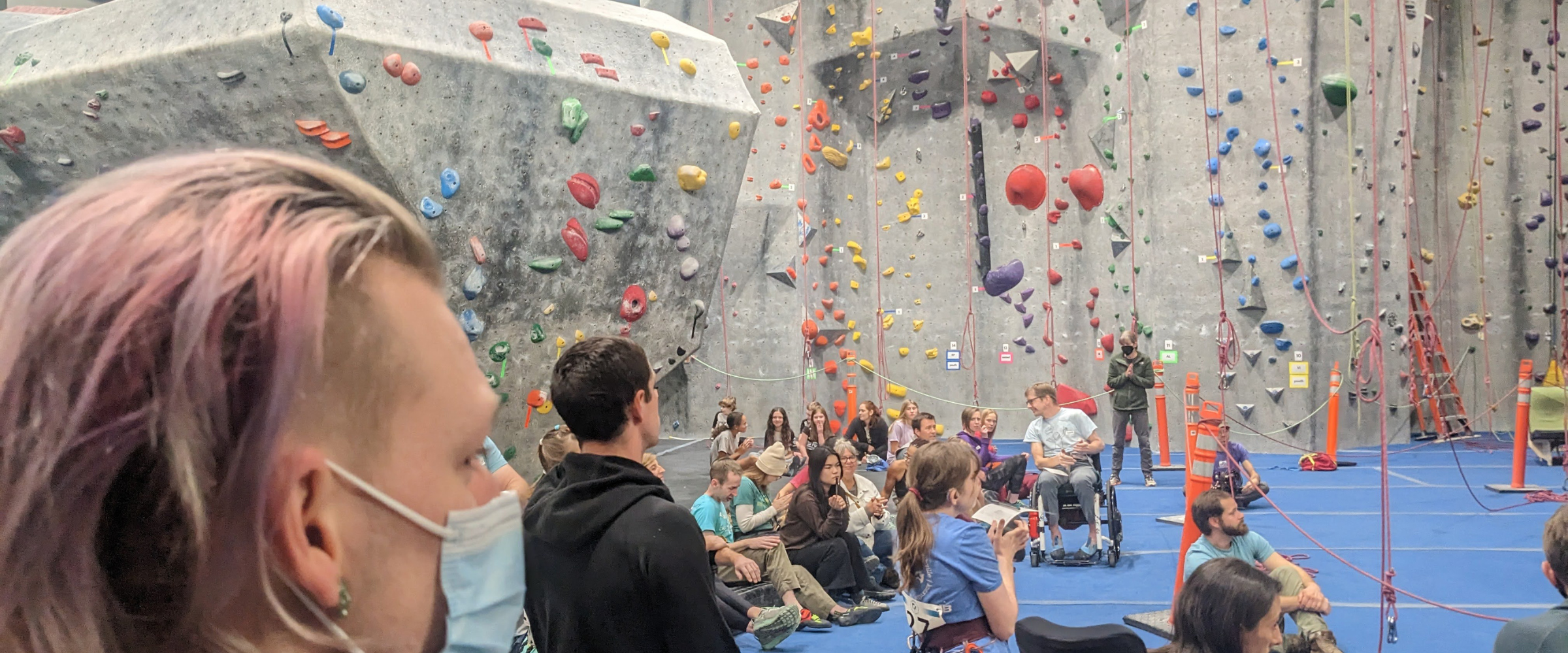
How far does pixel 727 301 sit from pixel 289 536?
11930 mm

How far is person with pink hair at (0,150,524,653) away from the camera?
1.35ft

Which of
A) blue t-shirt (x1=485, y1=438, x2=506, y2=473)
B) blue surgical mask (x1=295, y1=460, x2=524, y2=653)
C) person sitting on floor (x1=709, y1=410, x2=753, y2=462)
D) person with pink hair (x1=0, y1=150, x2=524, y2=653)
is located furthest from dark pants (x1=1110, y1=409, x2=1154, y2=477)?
person with pink hair (x1=0, y1=150, x2=524, y2=653)

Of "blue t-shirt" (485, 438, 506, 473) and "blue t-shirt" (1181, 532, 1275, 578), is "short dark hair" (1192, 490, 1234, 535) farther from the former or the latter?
"blue t-shirt" (485, 438, 506, 473)

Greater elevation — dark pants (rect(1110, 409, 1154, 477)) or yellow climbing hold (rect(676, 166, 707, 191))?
yellow climbing hold (rect(676, 166, 707, 191))

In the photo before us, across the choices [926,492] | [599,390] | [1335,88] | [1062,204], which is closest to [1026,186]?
[1062,204]

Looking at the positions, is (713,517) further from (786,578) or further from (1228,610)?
(1228,610)

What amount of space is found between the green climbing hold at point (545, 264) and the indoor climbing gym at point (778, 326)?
0.10 feet

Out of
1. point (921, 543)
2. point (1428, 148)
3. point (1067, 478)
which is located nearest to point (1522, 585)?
point (1067, 478)

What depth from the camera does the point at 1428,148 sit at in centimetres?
1109

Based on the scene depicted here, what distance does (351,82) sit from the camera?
4.16 metres

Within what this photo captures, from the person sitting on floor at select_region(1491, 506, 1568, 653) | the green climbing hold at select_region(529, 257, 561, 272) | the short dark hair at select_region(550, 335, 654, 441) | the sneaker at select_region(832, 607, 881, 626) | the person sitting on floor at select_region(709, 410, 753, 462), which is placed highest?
the green climbing hold at select_region(529, 257, 561, 272)

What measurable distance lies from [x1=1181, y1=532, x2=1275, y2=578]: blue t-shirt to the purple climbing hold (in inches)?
294

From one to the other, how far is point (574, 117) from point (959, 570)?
10.2ft

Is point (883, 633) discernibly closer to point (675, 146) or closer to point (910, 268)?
point (675, 146)
